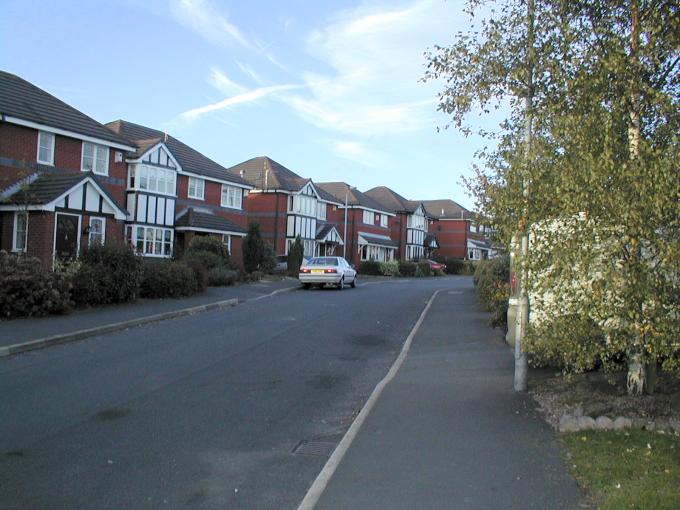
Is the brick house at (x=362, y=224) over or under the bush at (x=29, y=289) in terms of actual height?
over

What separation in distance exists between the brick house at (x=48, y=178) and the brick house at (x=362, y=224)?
31.4 metres

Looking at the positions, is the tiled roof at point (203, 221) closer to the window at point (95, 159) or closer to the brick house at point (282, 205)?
the window at point (95, 159)

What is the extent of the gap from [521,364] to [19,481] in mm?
5820

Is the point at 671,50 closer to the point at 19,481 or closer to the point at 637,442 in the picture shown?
the point at 637,442

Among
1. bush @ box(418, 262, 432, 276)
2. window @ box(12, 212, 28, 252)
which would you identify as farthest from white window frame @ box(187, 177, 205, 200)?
bush @ box(418, 262, 432, 276)

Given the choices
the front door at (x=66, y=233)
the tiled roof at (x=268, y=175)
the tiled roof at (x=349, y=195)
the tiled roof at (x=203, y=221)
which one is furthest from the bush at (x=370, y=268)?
the front door at (x=66, y=233)

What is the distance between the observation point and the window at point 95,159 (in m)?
27.8

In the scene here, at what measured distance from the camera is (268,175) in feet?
164

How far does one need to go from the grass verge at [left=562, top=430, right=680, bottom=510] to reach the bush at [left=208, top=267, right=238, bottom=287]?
21.4 metres

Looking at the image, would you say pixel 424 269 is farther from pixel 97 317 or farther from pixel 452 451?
pixel 452 451

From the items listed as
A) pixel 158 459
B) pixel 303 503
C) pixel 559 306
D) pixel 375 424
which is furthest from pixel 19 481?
pixel 559 306

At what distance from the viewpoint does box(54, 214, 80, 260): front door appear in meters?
24.4

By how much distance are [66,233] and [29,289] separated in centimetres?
1050

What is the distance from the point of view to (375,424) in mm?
6656
